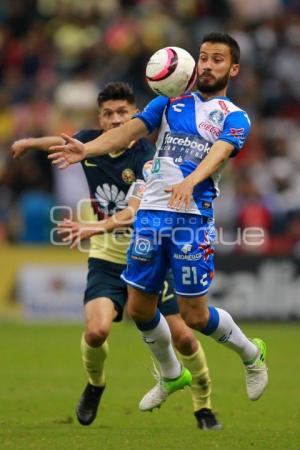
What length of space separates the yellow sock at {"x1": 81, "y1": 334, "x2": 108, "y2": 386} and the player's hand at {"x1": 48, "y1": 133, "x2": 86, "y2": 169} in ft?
5.52

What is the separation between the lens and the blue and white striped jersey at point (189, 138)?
8.47 m

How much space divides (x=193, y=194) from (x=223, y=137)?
46 cm

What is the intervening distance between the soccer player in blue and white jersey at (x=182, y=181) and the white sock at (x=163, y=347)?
0.22 meters

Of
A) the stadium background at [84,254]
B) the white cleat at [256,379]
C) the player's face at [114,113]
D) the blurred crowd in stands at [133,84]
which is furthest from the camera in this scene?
the blurred crowd in stands at [133,84]

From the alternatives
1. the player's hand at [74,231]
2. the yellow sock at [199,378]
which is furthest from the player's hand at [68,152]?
the yellow sock at [199,378]

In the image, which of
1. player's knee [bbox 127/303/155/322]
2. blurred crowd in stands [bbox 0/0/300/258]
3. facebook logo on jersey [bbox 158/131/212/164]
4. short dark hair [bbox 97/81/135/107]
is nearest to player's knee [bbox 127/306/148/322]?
player's knee [bbox 127/303/155/322]

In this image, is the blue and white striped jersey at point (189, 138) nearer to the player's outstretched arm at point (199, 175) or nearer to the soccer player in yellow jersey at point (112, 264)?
the player's outstretched arm at point (199, 175)

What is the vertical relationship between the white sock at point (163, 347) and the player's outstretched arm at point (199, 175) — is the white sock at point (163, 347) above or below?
below

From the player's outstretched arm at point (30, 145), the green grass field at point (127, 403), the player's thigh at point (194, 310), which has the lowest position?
the green grass field at point (127, 403)

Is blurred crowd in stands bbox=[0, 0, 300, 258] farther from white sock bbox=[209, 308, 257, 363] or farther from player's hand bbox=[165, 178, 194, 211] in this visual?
player's hand bbox=[165, 178, 194, 211]

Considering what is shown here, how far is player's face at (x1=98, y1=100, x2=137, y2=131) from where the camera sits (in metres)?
9.71

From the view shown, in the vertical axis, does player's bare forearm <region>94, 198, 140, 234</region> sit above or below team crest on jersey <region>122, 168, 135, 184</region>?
below

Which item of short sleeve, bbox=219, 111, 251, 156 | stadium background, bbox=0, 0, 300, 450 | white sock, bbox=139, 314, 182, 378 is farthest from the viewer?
stadium background, bbox=0, 0, 300, 450

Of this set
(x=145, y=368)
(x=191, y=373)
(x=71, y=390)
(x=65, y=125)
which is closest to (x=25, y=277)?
(x=65, y=125)
